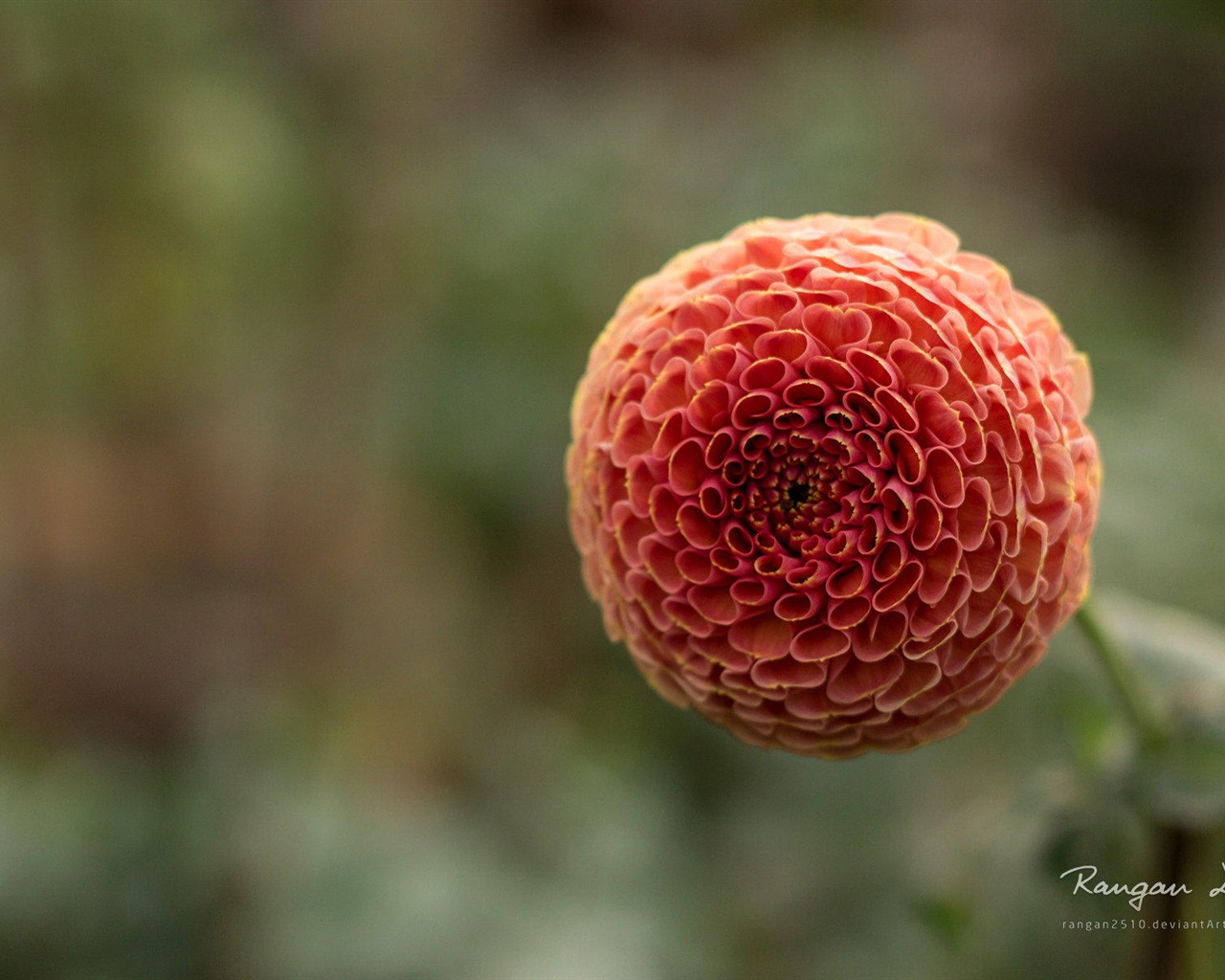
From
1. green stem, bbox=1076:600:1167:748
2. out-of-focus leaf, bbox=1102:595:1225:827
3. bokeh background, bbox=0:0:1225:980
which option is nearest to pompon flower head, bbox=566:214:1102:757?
green stem, bbox=1076:600:1167:748

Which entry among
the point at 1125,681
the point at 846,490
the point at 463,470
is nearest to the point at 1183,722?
the point at 1125,681

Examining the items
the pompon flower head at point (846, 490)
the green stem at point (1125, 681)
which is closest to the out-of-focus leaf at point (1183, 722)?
the green stem at point (1125, 681)

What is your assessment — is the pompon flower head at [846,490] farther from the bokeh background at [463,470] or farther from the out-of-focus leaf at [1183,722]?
the bokeh background at [463,470]

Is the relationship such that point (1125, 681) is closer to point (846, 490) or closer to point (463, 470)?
point (846, 490)

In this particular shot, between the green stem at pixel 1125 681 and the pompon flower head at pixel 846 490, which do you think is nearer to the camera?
the pompon flower head at pixel 846 490

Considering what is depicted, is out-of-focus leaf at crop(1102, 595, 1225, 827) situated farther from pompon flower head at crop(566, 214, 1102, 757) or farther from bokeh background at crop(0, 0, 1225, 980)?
pompon flower head at crop(566, 214, 1102, 757)

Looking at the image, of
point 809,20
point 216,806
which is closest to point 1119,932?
point 216,806
